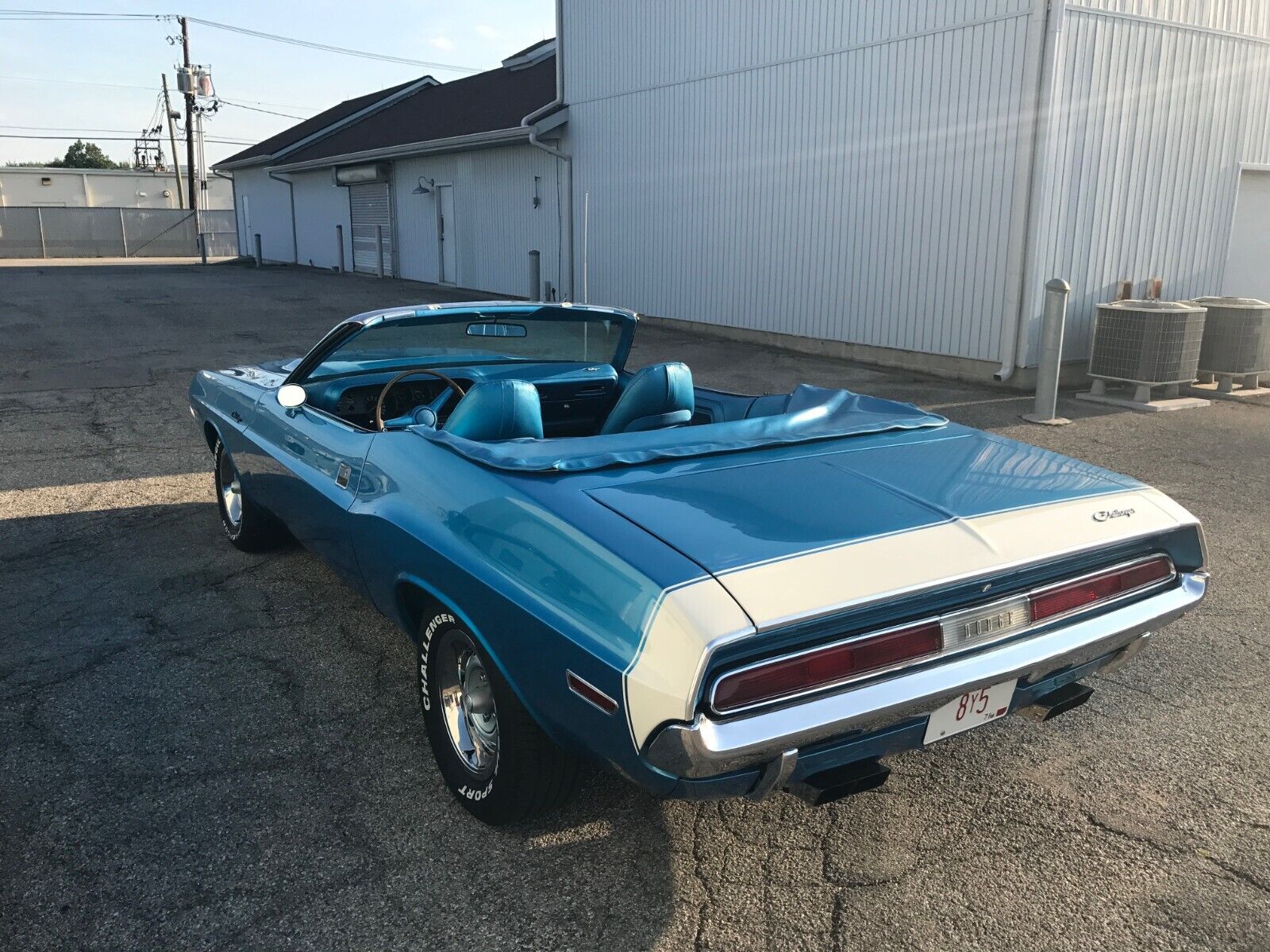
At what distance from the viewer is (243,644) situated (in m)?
4.09

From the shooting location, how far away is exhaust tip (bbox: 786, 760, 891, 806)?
93.4 inches

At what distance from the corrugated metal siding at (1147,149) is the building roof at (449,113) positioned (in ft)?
35.1

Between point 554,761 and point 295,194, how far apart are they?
31.8 meters

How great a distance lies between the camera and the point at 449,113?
23703 millimetres

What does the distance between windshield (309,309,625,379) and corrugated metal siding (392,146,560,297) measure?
46.8 feet

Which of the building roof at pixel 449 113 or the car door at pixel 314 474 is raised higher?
the building roof at pixel 449 113

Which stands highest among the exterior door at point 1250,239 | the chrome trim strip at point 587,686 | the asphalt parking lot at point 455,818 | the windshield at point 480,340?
the exterior door at point 1250,239

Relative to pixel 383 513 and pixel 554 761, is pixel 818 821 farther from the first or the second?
pixel 383 513

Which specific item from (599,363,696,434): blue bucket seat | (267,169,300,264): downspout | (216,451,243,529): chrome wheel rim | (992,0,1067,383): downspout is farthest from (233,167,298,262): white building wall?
(599,363,696,434): blue bucket seat

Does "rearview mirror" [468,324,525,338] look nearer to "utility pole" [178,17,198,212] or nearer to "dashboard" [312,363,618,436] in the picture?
"dashboard" [312,363,618,436]

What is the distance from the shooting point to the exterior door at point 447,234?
22.0m

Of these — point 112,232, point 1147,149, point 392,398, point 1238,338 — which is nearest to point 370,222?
point 112,232

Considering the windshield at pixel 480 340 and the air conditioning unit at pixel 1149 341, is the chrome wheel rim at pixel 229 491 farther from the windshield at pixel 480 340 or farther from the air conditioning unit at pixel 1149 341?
the air conditioning unit at pixel 1149 341

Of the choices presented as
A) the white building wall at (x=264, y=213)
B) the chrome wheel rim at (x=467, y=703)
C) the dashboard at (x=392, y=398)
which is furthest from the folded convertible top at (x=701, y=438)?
the white building wall at (x=264, y=213)
